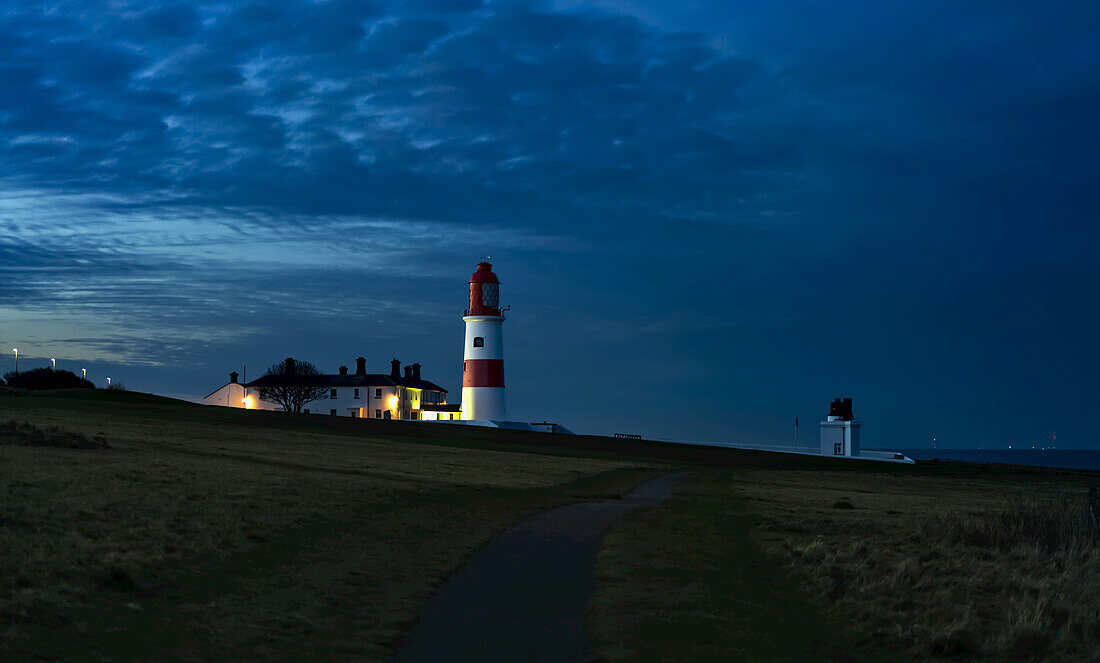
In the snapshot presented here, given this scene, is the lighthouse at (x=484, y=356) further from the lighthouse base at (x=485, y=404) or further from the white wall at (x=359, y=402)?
the white wall at (x=359, y=402)

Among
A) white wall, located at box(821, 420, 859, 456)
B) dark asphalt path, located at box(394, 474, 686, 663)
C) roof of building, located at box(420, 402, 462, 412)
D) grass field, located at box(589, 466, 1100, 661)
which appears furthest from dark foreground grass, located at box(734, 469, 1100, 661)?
roof of building, located at box(420, 402, 462, 412)

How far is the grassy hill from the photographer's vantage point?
37.3 feet

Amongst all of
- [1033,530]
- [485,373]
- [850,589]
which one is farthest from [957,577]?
[485,373]

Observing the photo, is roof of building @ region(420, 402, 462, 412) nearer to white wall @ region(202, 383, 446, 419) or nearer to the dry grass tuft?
white wall @ region(202, 383, 446, 419)

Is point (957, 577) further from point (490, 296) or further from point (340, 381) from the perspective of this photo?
point (340, 381)

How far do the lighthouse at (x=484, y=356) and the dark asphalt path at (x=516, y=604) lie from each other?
56842 millimetres

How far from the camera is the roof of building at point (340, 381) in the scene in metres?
113

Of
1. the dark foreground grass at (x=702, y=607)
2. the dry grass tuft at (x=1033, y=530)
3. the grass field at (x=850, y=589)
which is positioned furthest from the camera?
the dry grass tuft at (x=1033, y=530)

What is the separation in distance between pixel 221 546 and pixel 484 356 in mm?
62772

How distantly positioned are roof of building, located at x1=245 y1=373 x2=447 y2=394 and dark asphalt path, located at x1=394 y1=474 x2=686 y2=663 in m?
92.8

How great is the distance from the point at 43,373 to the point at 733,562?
109 m

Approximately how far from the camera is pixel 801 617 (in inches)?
533

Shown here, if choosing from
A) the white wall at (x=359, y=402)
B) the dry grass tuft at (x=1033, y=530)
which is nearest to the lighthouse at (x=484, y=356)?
the white wall at (x=359, y=402)

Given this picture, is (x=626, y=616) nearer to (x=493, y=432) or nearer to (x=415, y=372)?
(x=493, y=432)
